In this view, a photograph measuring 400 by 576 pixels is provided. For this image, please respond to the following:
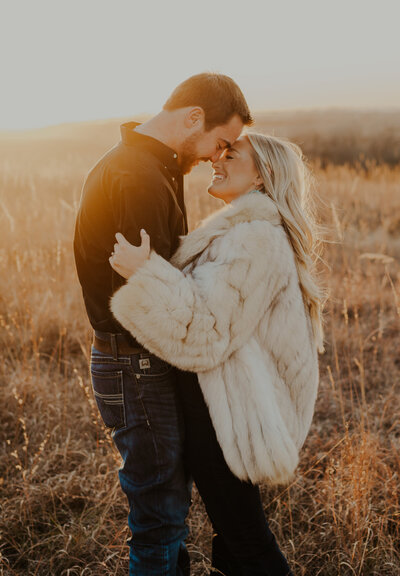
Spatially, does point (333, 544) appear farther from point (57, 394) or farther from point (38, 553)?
point (57, 394)

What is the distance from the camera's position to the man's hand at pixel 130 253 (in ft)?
5.42

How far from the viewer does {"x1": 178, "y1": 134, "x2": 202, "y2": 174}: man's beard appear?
2.01 meters

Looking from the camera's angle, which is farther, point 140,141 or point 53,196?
point 53,196

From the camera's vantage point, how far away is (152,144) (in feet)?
6.15

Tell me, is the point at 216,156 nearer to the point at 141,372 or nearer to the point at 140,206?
the point at 140,206

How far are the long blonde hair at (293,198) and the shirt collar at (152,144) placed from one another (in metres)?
0.40

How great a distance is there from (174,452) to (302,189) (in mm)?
1222

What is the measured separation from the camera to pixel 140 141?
186 centimetres

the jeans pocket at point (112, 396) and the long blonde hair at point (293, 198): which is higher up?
the long blonde hair at point (293, 198)

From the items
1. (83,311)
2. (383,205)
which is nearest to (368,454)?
(83,311)

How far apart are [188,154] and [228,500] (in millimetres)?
1392

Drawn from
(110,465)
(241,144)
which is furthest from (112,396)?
(110,465)

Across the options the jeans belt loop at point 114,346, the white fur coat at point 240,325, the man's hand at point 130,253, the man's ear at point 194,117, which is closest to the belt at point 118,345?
the jeans belt loop at point 114,346

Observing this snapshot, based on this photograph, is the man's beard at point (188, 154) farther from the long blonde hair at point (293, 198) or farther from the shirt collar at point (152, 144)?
the long blonde hair at point (293, 198)
